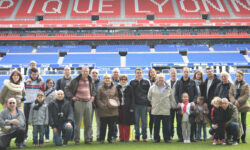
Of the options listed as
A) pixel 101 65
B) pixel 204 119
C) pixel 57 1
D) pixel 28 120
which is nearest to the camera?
pixel 28 120

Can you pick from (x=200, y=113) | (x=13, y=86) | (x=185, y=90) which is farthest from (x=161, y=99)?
(x=13, y=86)

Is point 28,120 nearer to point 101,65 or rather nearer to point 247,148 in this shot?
point 247,148

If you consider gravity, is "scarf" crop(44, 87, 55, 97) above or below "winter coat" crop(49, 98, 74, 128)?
above

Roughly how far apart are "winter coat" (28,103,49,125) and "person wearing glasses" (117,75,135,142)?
1906 millimetres

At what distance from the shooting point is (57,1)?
3916 cm

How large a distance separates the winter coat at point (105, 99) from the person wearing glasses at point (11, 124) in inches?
73.9

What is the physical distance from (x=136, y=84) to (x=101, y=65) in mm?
23477

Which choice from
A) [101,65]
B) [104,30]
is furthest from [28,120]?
[104,30]

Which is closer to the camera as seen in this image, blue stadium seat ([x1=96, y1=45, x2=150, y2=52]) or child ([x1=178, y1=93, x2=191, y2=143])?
child ([x1=178, y1=93, x2=191, y2=143])

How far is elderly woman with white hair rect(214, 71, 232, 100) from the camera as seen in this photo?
6.56 meters

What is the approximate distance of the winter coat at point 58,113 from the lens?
632 cm

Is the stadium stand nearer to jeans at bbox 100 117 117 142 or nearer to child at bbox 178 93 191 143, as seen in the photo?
child at bbox 178 93 191 143

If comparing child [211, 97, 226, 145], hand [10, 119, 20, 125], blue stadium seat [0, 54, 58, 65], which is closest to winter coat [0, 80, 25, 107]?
hand [10, 119, 20, 125]

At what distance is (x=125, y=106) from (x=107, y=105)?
55 centimetres
